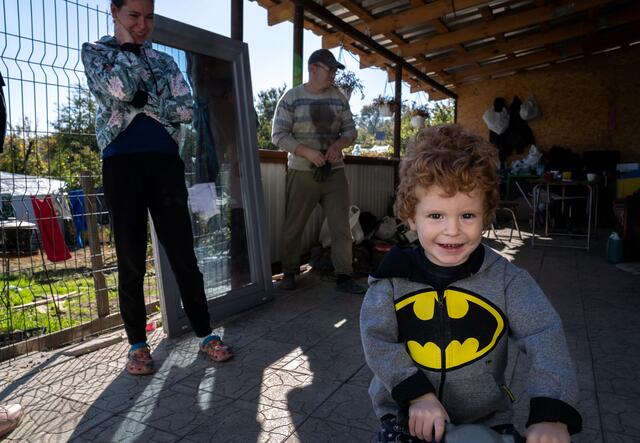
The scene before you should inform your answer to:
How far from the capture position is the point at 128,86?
1.97 m

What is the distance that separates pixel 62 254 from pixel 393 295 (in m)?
2.35

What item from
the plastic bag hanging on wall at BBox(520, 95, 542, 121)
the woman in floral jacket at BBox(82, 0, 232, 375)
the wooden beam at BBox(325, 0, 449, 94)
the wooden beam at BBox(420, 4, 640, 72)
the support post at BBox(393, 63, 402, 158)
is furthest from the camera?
the plastic bag hanging on wall at BBox(520, 95, 542, 121)

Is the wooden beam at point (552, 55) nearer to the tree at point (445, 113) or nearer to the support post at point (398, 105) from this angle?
the tree at point (445, 113)

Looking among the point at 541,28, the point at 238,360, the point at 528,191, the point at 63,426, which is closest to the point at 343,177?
the point at 238,360

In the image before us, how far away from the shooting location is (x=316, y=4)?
4613 mm

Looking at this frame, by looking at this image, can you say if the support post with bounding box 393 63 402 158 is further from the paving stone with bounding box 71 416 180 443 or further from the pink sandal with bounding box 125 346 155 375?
the paving stone with bounding box 71 416 180 443

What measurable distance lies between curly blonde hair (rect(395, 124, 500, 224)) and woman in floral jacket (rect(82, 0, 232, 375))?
136 centimetres

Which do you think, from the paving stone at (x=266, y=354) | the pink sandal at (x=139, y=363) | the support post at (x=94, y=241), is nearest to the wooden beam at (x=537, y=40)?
the support post at (x=94, y=241)

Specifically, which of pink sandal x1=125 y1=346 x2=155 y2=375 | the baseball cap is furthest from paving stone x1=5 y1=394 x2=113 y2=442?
the baseball cap

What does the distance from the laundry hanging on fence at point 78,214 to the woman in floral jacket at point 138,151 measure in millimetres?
721

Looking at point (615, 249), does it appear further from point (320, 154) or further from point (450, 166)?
point (450, 166)

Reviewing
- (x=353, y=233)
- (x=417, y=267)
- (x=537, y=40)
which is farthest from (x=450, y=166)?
(x=537, y=40)

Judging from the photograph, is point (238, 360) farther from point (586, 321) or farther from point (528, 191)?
point (528, 191)

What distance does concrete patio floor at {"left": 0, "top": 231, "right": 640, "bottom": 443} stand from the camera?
172cm
